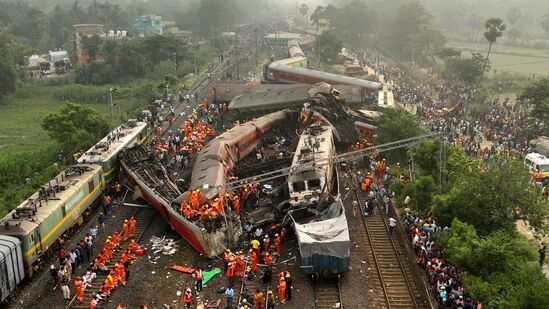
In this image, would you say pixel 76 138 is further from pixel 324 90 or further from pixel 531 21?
pixel 531 21

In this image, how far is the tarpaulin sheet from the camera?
1884 cm

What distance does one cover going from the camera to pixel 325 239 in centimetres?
1916

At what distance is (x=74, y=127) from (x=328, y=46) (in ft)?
162

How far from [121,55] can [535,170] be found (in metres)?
54.7

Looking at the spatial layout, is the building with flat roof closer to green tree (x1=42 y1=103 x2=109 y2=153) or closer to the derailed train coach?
green tree (x1=42 y1=103 x2=109 y2=153)

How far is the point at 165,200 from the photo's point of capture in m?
23.5

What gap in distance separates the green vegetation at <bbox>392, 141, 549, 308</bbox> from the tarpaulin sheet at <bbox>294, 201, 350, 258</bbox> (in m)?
3.91

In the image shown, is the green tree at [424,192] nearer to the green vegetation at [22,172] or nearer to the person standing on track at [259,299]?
the person standing on track at [259,299]

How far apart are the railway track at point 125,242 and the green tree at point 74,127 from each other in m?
10.4

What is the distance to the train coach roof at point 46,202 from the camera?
19625 mm

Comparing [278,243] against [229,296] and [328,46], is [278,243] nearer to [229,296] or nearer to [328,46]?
[229,296]

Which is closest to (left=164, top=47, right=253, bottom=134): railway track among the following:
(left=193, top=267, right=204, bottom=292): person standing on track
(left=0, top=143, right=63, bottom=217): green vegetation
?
(left=0, top=143, right=63, bottom=217): green vegetation

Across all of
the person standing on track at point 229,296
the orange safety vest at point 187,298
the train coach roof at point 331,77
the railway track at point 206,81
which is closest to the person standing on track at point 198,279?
the orange safety vest at point 187,298

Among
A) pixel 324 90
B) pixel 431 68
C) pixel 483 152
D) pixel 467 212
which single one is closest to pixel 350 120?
pixel 324 90
